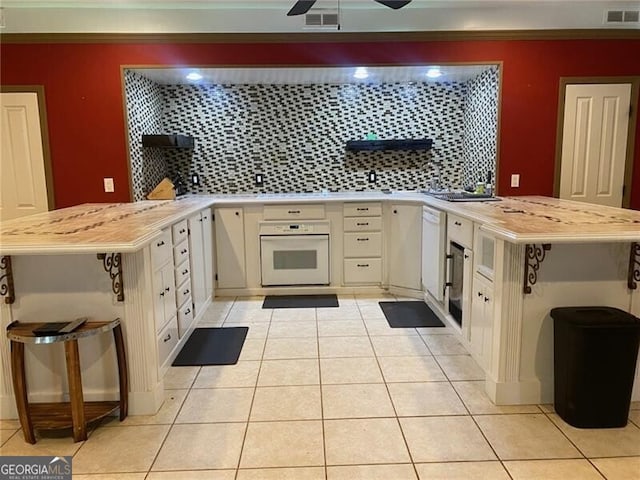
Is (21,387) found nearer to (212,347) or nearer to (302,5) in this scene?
(212,347)

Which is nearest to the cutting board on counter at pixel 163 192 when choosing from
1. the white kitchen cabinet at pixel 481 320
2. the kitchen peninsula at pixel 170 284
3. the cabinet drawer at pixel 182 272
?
the cabinet drawer at pixel 182 272

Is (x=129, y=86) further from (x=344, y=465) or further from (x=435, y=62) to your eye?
(x=344, y=465)

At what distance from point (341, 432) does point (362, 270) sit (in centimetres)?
249

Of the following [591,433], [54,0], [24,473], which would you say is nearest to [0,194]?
[54,0]

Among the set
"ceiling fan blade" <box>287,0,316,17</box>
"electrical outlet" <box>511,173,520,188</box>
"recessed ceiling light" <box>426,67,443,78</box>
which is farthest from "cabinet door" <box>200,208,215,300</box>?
"electrical outlet" <box>511,173,520,188</box>

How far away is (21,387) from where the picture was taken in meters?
2.15

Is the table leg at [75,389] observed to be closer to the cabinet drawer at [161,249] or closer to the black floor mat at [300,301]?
the cabinet drawer at [161,249]

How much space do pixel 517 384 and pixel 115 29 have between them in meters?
4.21

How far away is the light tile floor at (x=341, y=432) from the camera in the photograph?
6.39 ft

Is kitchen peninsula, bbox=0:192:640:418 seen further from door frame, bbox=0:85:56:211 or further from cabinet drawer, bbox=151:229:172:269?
door frame, bbox=0:85:56:211

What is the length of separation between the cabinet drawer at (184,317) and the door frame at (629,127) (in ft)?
11.3

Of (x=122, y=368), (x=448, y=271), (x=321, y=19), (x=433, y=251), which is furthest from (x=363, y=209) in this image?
(x=122, y=368)

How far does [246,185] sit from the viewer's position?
512cm

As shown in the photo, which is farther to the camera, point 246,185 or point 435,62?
point 246,185
